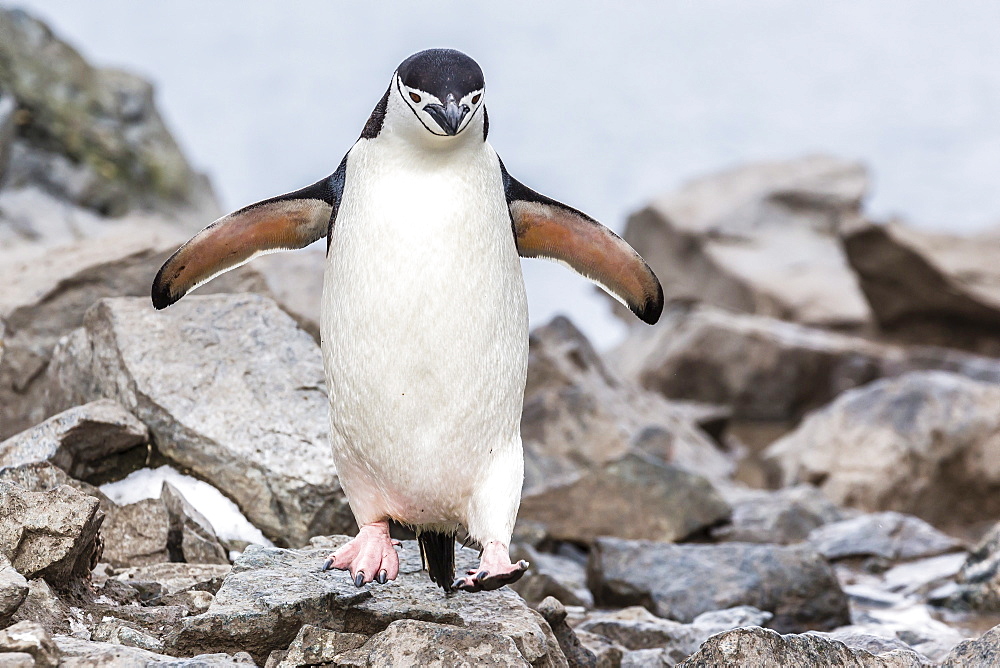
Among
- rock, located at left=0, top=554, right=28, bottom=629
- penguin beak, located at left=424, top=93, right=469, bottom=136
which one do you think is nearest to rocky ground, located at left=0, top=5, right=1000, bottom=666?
rock, located at left=0, top=554, right=28, bottom=629

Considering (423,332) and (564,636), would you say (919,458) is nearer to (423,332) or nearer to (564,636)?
(564,636)

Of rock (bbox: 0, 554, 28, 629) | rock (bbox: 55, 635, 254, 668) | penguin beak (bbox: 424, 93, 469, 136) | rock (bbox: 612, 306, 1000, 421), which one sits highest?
penguin beak (bbox: 424, 93, 469, 136)

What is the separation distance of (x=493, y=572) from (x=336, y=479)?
4.68 ft

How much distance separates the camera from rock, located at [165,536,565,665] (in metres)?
2.87

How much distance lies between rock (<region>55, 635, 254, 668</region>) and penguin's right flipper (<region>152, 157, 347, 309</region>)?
112cm

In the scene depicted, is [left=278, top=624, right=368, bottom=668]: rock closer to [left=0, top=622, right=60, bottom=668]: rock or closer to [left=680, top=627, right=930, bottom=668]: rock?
[left=0, top=622, right=60, bottom=668]: rock

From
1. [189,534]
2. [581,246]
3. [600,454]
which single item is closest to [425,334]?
[581,246]

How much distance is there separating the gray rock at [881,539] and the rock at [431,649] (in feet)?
14.0

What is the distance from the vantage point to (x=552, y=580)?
494cm

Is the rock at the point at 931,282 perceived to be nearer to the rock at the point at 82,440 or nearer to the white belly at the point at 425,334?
the rock at the point at 82,440

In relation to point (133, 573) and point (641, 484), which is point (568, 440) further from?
point (133, 573)

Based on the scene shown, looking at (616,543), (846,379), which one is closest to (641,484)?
(616,543)

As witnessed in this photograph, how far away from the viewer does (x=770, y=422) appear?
44.9 ft

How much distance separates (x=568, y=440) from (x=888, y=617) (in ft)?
10.4
